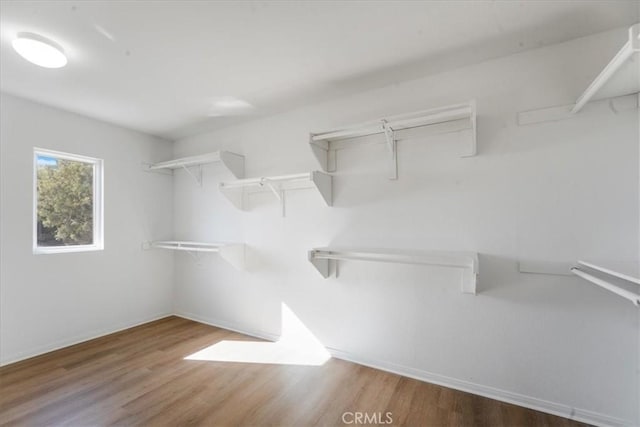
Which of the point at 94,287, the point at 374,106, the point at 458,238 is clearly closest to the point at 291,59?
the point at 374,106

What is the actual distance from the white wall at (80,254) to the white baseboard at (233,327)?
17.1 inches

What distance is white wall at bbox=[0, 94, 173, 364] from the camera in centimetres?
252

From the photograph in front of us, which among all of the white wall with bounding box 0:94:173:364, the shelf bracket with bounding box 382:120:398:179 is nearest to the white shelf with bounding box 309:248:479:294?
the shelf bracket with bounding box 382:120:398:179

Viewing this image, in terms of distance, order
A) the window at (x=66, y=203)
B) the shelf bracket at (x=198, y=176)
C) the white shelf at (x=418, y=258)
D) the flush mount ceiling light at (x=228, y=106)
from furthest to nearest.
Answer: the shelf bracket at (x=198, y=176), the window at (x=66, y=203), the flush mount ceiling light at (x=228, y=106), the white shelf at (x=418, y=258)

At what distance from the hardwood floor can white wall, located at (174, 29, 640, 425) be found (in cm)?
23

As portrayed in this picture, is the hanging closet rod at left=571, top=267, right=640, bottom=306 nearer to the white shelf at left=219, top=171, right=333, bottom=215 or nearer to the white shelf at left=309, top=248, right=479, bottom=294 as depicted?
the white shelf at left=309, top=248, right=479, bottom=294

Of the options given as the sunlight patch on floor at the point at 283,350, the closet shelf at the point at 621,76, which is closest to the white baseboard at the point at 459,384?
the sunlight patch on floor at the point at 283,350

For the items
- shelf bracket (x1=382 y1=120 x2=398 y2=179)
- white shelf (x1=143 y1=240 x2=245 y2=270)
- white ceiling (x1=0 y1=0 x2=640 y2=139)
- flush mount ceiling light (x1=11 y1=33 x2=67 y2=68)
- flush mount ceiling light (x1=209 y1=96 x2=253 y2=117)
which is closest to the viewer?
white ceiling (x1=0 y1=0 x2=640 y2=139)

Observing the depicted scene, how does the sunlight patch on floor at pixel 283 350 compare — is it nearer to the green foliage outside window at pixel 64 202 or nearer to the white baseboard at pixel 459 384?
the white baseboard at pixel 459 384

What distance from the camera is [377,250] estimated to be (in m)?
2.32

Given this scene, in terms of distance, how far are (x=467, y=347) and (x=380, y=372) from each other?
2.32 ft

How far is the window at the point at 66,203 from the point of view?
9.08 feet

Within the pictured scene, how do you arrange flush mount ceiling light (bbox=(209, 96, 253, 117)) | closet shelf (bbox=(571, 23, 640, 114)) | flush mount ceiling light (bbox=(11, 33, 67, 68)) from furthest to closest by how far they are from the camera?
flush mount ceiling light (bbox=(209, 96, 253, 117)), flush mount ceiling light (bbox=(11, 33, 67, 68)), closet shelf (bbox=(571, 23, 640, 114))

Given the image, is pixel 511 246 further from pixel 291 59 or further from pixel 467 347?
pixel 291 59
